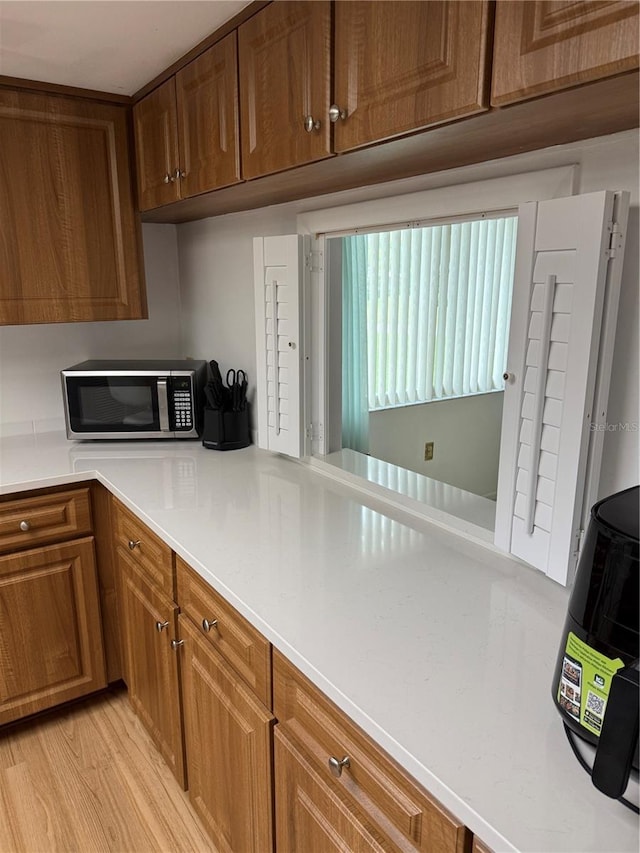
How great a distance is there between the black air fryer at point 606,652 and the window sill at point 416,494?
0.59 m

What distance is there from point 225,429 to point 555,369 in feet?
4.13

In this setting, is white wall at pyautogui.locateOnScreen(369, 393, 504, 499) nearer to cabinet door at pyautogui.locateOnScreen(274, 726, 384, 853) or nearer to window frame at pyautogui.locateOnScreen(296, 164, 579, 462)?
window frame at pyautogui.locateOnScreen(296, 164, 579, 462)

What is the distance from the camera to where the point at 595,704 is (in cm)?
77

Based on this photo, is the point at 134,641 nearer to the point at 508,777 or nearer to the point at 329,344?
the point at 329,344

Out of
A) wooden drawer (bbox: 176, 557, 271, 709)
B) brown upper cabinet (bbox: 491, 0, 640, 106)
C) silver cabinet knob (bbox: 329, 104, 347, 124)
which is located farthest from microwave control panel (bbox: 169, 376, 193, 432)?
brown upper cabinet (bbox: 491, 0, 640, 106)

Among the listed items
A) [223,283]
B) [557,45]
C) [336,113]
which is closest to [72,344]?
[223,283]

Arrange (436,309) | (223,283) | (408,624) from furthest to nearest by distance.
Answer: (436,309), (223,283), (408,624)

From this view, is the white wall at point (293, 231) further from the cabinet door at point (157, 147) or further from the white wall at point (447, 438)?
the white wall at point (447, 438)

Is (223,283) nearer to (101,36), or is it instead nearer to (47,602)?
(101,36)

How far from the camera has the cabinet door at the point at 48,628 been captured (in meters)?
1.92

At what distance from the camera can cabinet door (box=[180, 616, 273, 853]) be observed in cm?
125

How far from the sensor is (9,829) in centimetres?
174

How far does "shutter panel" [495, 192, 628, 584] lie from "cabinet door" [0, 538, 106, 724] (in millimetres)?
1413

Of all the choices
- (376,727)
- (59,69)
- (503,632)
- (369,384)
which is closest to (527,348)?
(503,632)
